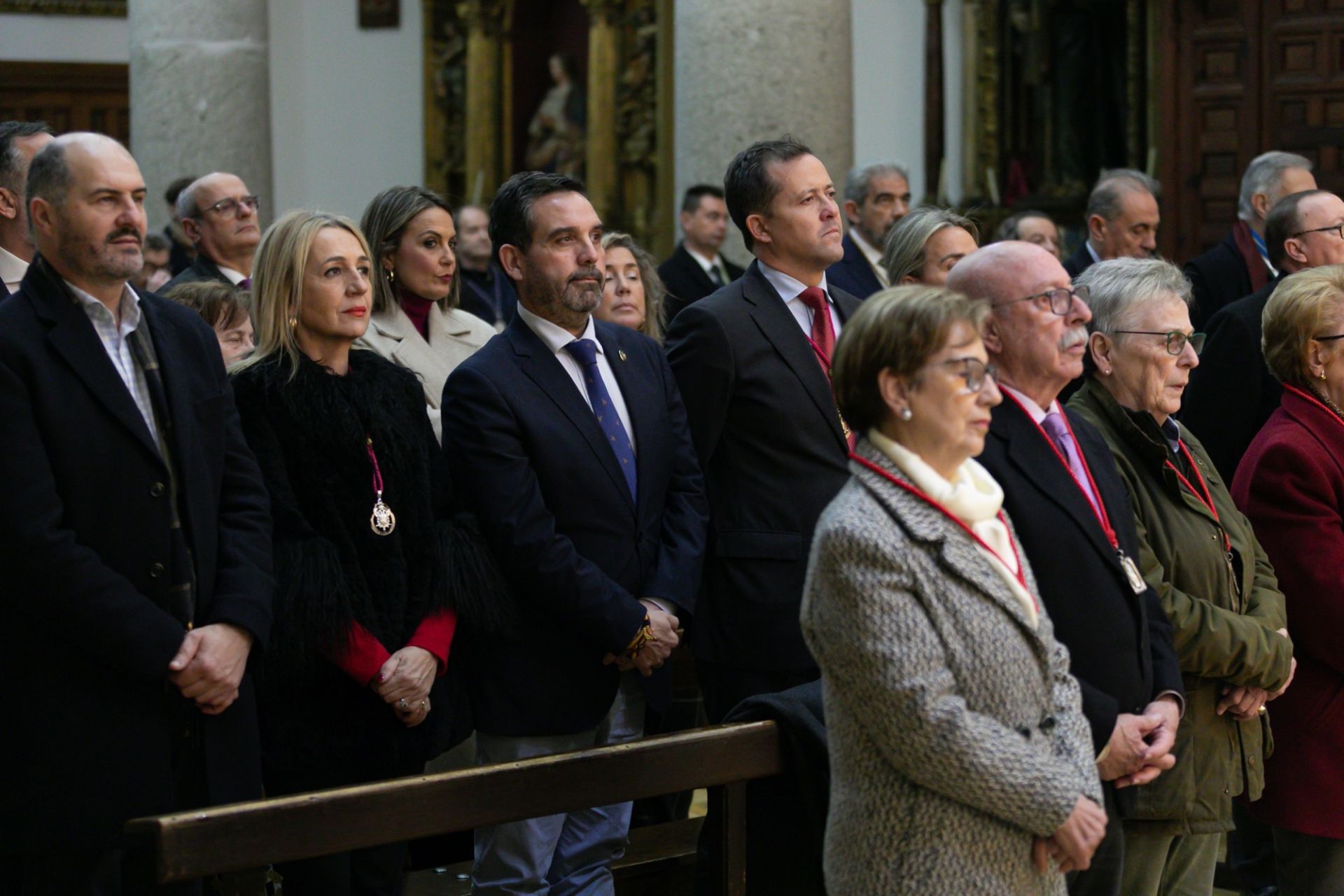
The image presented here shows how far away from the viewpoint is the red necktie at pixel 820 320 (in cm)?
378

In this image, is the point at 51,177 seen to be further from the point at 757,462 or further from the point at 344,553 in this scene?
the point at 757,462

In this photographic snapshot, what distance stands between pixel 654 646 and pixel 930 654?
44.1 inches

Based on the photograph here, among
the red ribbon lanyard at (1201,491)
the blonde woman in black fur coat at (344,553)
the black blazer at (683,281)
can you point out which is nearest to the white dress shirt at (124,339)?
the blonde woman in black fur coat at (344,553)

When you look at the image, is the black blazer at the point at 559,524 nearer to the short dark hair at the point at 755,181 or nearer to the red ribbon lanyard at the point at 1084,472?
the short dark hair at the point at 755,181

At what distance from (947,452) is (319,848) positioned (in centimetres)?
111

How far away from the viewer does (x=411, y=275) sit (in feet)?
13.5

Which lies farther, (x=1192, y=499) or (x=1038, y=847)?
(x=1192, y=499)

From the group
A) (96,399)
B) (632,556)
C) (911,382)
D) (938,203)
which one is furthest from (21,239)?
(938,203)

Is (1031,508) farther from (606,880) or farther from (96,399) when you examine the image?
(96,399)

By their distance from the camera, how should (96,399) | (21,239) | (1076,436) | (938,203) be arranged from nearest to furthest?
1. (96,399)
2. (1076,436)
3. (21,239)
4. (938,203)

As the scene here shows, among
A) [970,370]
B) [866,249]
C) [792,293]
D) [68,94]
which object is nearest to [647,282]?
[866,249]

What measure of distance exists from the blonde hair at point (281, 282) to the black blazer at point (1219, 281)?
3186 mm

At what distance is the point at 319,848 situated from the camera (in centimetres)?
252

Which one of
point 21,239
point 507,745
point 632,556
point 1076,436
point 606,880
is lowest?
point 606,880
